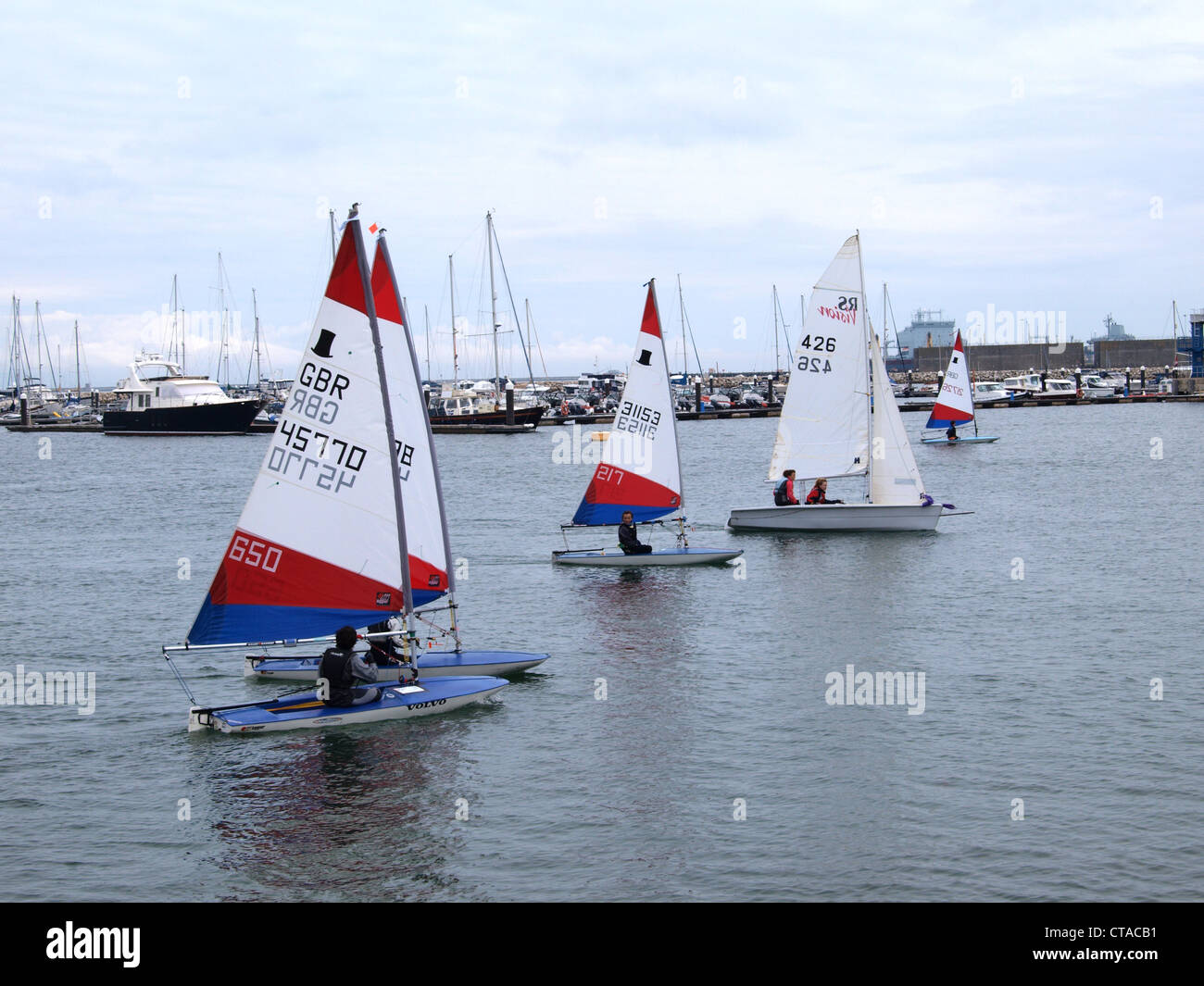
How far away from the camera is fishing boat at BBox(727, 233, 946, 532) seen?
3938 centimetres

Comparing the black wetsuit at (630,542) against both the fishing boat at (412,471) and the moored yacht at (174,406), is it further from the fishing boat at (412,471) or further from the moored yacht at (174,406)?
the moored yacht at (174,406)

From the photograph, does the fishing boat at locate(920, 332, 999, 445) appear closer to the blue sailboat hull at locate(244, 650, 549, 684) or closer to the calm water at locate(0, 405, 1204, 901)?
the calm water at locate(0, 405, 1204, 901)

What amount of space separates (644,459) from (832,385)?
8022 mm

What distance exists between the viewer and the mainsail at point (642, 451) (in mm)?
35469

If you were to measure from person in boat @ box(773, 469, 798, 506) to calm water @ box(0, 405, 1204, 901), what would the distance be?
222 centimetres

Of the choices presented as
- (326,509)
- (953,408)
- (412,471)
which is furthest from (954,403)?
(326,509)

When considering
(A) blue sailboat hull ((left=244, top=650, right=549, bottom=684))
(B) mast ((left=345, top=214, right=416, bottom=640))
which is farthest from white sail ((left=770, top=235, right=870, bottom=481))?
(B) mast ((left=345, top=214, right=416, bottom=640))

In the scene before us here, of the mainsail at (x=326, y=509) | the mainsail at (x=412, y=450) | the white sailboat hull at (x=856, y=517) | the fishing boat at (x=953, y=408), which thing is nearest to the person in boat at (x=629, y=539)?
the white sailboat hull at (x=856, y=517)
